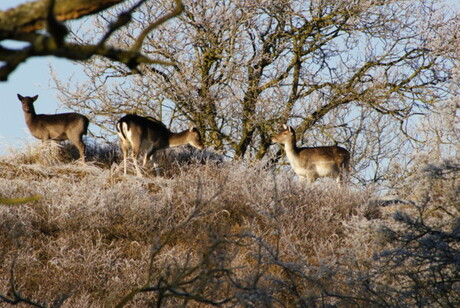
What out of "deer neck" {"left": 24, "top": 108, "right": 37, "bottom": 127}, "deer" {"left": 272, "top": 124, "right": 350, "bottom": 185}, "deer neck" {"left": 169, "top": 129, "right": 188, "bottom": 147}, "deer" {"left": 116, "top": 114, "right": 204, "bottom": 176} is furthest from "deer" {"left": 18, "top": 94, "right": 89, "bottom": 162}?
"deer" {"left": 272, "top": 124, "right": 350, "bottom": 185}

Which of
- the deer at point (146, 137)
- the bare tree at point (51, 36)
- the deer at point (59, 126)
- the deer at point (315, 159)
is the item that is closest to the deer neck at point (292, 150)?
the deer at point (315, 159)

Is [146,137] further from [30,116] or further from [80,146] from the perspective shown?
[30,116]

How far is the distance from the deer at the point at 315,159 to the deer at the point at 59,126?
162 inches

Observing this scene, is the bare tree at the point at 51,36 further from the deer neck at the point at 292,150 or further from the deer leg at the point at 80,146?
the deer neck at the point at 292,150

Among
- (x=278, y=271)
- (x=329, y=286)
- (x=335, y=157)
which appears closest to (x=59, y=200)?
(x=278, y=271)

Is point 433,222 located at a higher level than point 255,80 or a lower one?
lower

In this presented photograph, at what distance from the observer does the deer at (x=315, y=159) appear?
1293 cm

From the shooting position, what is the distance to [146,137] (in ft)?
40.4

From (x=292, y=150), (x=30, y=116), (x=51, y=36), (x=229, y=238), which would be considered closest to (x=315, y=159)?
(x=292, y=150)

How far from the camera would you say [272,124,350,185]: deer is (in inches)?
509

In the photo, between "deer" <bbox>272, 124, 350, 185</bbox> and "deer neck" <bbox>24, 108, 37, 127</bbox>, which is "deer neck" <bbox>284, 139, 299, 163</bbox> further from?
"deer neck" <bbox>24, 108, 37, 127</bbox>

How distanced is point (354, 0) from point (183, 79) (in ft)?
14.9

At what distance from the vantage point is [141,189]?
9328 millimetres

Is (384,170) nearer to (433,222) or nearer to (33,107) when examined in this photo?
(33,107)
